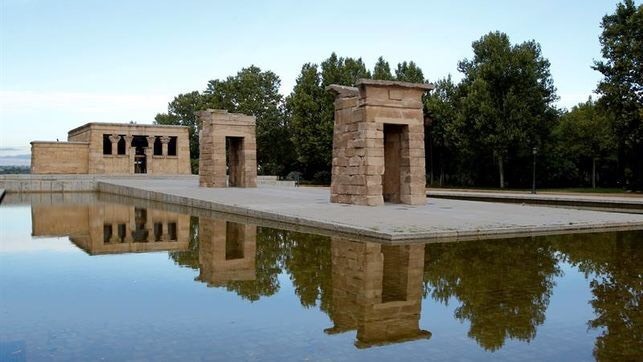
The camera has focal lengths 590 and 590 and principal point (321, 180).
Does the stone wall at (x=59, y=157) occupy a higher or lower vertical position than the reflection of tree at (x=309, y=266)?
higher

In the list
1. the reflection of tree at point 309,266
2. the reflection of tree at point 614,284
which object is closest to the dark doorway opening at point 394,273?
the reflection of tree at point 309,266

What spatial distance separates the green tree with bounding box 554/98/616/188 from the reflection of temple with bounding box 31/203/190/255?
113 ft

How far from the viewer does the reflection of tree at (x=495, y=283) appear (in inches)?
199

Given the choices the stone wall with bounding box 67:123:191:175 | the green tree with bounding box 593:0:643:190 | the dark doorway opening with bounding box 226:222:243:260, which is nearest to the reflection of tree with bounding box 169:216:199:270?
the dark doorway opening with bounding box 226:222:243:260

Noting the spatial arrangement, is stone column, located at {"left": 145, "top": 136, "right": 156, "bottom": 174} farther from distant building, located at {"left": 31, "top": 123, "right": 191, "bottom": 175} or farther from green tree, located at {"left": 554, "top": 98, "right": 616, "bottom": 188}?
green tree, located at {"left": 554, "top": 98, "right": 616, "bottom": 188}

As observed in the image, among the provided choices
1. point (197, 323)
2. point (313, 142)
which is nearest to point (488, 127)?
point (313, 142)

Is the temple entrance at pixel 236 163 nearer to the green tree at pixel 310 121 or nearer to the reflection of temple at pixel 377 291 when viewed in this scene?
the green tree at pixel 310 121

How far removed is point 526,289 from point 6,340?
514cm

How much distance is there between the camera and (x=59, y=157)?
44438mm

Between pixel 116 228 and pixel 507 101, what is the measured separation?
1190 inches

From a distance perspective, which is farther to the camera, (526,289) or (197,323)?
(526,289)

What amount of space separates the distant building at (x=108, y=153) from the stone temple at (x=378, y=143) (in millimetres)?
31533

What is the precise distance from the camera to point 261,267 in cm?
814

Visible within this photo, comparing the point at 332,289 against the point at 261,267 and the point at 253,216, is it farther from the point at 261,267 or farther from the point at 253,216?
the point at 253,216
